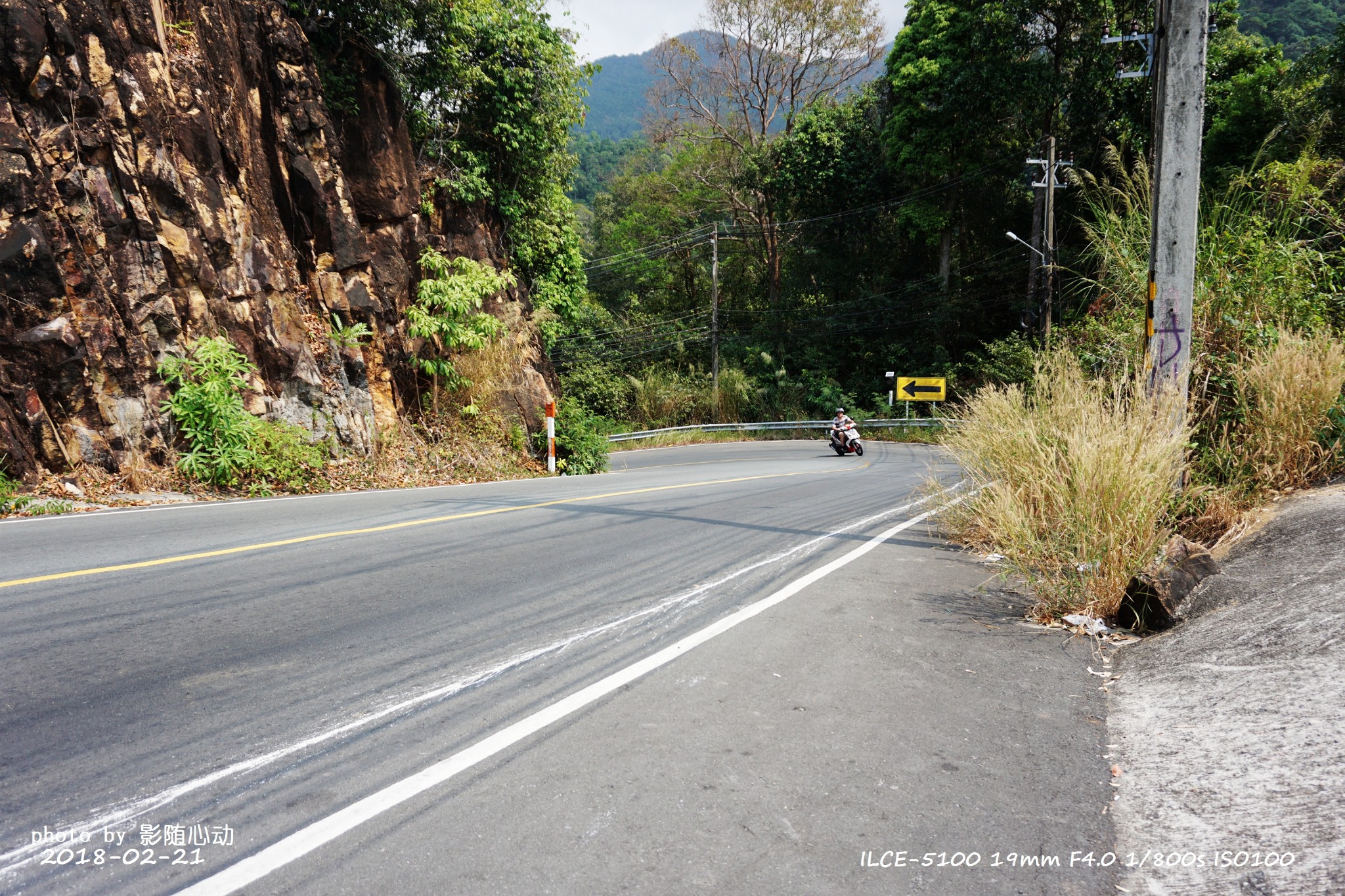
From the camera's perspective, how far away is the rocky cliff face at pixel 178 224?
33.9ft

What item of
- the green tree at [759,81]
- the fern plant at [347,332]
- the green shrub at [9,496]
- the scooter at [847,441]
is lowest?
the scooter at [847,441]

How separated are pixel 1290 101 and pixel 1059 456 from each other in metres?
30.1

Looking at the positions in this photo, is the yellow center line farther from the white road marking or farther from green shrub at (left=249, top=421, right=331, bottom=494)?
green shrub at (left=249, top=421, right=331, bottom=494)

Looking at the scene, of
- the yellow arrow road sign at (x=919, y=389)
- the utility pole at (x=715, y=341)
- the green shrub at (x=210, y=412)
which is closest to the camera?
the green shrub at (x=210, y=412)

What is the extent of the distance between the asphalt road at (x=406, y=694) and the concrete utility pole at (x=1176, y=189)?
98.7 inches

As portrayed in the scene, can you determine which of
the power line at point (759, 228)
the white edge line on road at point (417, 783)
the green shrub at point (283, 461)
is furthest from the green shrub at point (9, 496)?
the power line at point (759, 228)

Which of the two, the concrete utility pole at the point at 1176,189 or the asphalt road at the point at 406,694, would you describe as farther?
the concrete utility pole at the point at 1176,189

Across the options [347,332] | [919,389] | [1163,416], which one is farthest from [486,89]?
[919,389]

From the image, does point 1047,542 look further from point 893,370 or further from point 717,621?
point 893,370

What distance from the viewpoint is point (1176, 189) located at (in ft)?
22.6

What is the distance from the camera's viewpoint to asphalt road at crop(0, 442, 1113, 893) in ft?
8.38

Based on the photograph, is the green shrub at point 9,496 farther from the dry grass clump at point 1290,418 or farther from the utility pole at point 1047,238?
the utility pole at point 1047,238

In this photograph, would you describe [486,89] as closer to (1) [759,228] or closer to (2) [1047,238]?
(2) [1047,238]

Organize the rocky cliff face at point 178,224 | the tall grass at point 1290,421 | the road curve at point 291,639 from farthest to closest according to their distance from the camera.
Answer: the rocky cliff face at point 178,224
the tall grass at point 1290,421
the road curve at point 291,639
